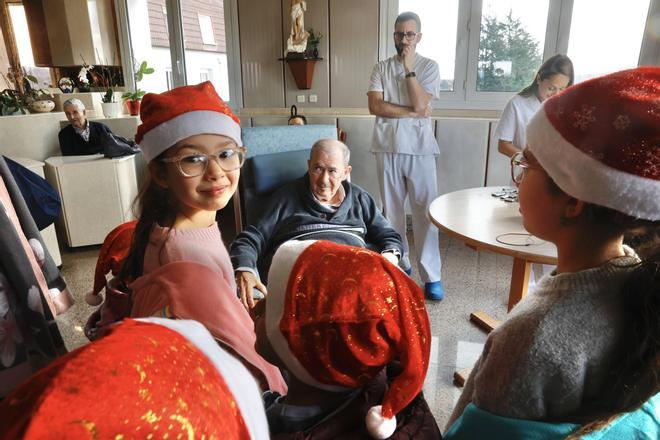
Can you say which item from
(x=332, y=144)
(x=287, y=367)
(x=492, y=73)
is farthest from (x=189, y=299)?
(x=492, y=73)

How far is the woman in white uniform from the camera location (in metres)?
2.19

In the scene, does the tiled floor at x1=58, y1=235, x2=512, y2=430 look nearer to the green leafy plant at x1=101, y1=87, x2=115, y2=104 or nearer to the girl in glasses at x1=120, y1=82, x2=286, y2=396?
the girl in glasses at x1=120, y1=82, x2=286, y2=396

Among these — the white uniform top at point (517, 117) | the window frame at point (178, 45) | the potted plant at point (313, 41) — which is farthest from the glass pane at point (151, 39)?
the white uniform top at point (517, 117)

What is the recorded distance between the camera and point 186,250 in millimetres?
940

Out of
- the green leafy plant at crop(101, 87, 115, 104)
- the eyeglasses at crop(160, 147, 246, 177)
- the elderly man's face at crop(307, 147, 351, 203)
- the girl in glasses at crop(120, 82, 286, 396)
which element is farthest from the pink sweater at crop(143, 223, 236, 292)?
the green leafy plant at crop(101, 87, 115, 104)

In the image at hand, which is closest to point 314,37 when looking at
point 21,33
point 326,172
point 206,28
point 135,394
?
point 206,28

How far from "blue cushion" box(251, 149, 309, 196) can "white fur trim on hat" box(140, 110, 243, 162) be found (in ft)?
4.13

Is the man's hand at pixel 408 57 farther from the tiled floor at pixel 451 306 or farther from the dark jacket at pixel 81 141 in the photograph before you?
the dark jacket at pixel 81 141

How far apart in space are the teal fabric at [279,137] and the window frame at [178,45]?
202cm

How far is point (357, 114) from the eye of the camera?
397 cm

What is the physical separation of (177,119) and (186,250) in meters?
0.29

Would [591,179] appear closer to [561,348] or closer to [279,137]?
[561,348]

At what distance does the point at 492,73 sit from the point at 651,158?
131 inches

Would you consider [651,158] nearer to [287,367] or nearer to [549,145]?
[549,145]
